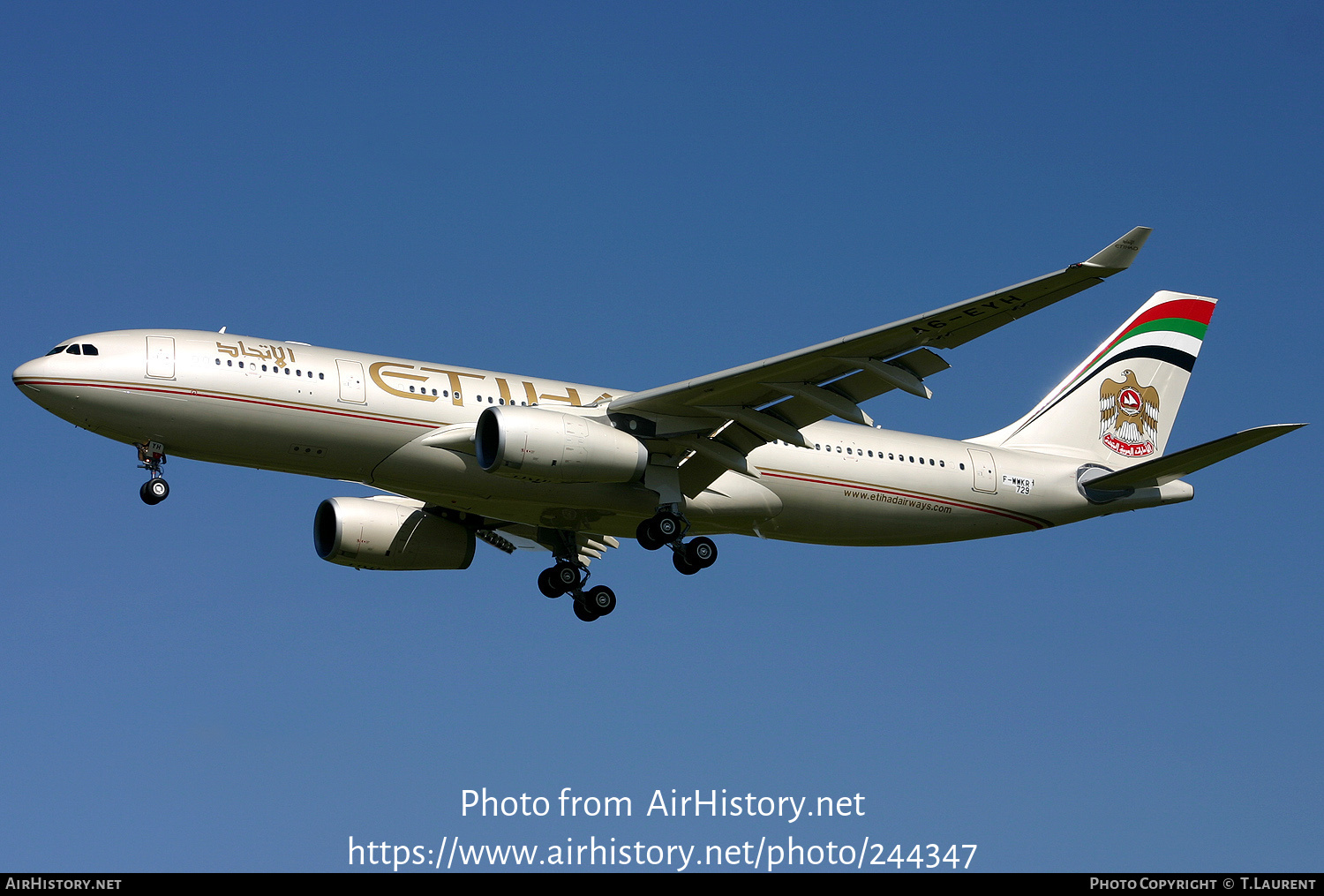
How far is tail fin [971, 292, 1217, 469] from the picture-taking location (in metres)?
36.1

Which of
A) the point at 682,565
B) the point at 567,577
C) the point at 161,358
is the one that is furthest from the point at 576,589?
the point at 161,358

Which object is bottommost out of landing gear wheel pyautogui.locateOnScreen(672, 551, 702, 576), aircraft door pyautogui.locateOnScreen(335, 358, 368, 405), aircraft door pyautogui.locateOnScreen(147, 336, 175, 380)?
landing gear wheel pyautogui.locateOnScreen(672, 551, 702, 576)

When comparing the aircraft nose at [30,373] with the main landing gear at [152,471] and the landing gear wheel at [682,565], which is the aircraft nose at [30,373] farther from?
the landing gear wheel at [682,565]

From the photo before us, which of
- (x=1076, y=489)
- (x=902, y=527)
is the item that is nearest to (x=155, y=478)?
(x=902, y=527)

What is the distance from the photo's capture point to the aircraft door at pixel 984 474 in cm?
3334

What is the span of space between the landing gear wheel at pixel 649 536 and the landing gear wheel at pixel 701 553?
0.74 metres

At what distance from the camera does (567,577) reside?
110 ft

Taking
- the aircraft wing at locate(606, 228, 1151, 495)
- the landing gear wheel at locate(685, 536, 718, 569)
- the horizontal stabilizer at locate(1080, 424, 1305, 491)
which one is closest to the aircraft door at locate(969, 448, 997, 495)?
the horizontal stabilizer at locate(1080, 424, 1305, 491)

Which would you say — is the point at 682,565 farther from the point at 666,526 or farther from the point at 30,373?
the point at 30,373

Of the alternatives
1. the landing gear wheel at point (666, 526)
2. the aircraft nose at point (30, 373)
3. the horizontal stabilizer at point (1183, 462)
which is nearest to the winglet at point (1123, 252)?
the horizontal stabilizer at point (1183, 462)

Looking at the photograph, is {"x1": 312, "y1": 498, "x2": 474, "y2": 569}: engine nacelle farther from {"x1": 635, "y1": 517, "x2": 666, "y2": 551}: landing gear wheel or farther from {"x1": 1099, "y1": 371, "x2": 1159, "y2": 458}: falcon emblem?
{"x1": 1099, "y1": 371, "x2": 1159, "y2": 458}: falcon emblem

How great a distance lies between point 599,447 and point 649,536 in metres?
2.73

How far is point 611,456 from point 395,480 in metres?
4.26

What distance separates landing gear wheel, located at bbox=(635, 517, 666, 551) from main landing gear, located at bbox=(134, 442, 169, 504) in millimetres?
9183
